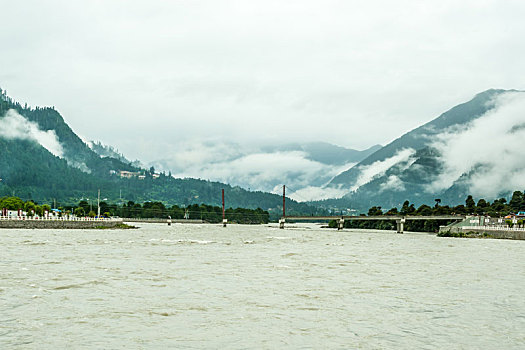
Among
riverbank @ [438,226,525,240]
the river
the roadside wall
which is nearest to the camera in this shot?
the river

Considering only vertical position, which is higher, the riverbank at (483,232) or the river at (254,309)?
the river at (254,309)

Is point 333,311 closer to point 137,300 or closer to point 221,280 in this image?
point 137,300

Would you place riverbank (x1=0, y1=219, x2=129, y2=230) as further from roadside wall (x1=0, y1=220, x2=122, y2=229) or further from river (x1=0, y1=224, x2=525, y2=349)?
river (x1=0, y1=224, x2=525, y2=349)

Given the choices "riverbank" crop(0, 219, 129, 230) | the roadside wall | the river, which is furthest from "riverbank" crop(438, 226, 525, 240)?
the roadside wall

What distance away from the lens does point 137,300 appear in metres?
29.8

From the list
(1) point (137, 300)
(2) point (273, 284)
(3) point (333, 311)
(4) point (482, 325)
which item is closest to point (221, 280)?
(2) point (273, 284)

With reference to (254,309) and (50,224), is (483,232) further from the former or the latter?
(254,309)

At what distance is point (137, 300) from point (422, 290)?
19.6 meters

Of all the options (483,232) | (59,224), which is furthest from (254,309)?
(59,224)

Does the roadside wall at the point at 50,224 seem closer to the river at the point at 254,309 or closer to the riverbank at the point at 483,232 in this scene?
the river at the point at 254,309

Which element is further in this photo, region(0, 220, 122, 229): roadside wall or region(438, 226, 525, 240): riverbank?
region(0, 220, 122, 229): roadside wall

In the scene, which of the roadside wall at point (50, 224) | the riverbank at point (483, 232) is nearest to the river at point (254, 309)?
the riverbank at point (483, 232)

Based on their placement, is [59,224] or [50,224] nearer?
[50,224]

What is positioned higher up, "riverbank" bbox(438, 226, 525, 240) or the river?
the river
